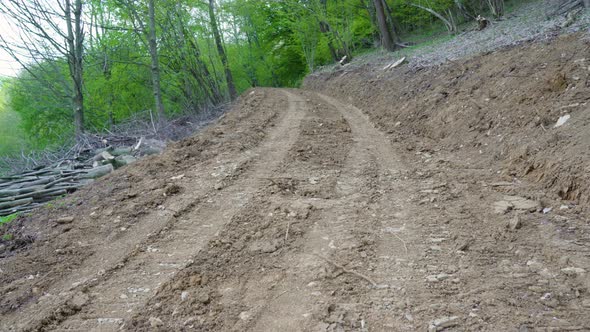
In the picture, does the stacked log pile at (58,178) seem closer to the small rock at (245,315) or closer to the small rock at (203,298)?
the small rock at (203,298)

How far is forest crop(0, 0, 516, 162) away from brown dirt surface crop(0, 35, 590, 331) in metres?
7.25

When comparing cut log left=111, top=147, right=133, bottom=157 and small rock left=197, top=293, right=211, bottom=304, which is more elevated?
cut log left=111, top=147, right=133, bottom=157

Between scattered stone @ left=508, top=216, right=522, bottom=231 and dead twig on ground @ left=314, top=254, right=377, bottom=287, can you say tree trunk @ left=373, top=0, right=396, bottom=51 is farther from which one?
dead twig on ground @ left=314, top=254, right=377, bottom=287

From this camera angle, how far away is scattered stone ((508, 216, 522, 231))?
3.51m

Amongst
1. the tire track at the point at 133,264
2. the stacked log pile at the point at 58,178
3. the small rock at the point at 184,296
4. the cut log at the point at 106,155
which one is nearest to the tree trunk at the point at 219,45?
the stacked log pile at the point at 58,178

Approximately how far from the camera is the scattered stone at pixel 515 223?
351cm

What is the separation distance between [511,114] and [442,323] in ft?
15.3

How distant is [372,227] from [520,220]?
136 centimetres

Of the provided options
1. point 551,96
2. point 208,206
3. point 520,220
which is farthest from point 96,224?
point 551,96

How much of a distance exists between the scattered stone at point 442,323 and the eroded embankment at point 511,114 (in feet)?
7.33

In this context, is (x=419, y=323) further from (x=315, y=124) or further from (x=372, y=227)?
(x=315, y=124)

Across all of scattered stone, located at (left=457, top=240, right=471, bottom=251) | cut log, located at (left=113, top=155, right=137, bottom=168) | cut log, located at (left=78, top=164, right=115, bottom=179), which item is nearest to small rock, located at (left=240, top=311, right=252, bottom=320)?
scattered stone, located at (left=457, top=240, right=471, bottom=251)

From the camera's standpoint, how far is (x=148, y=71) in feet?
68.7

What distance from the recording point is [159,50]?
18141 millimetres
